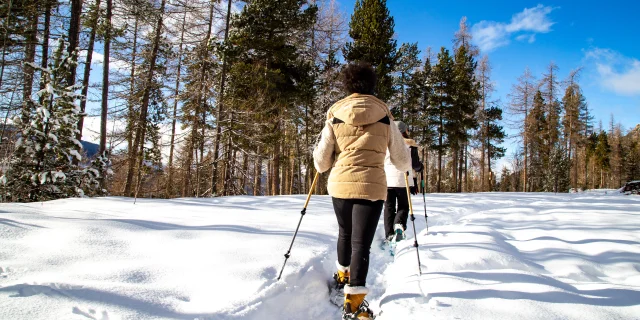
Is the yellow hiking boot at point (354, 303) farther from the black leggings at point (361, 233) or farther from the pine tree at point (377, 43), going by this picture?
the pine tree at point (377, 43)

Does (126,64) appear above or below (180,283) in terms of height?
above

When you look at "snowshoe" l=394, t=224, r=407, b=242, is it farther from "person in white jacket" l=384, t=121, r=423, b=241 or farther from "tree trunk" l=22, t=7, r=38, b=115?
"tree trunk" l=22, t=7, r=38, b=115

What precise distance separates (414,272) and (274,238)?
1.73 metres

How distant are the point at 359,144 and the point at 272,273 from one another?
4.90 feet

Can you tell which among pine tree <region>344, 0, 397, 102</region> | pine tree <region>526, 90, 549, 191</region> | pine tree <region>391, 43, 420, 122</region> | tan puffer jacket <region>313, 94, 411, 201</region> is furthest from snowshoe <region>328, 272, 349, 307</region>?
pine tree <region>526, 90, 549, 191</region>

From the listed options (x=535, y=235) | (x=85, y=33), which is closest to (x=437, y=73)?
(x=535, y=235)

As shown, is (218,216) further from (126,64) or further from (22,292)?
(126,64)

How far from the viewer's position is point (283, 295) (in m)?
2.49

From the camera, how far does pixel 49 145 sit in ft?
21.4

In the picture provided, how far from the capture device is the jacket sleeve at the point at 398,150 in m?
2.55

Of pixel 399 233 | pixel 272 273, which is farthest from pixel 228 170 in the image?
pixel 272 273

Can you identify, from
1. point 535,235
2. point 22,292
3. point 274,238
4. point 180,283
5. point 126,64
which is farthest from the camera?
point 126,64

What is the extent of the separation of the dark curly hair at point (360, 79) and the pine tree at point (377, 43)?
12577mm

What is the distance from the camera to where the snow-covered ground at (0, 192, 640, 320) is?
6.66 ft
